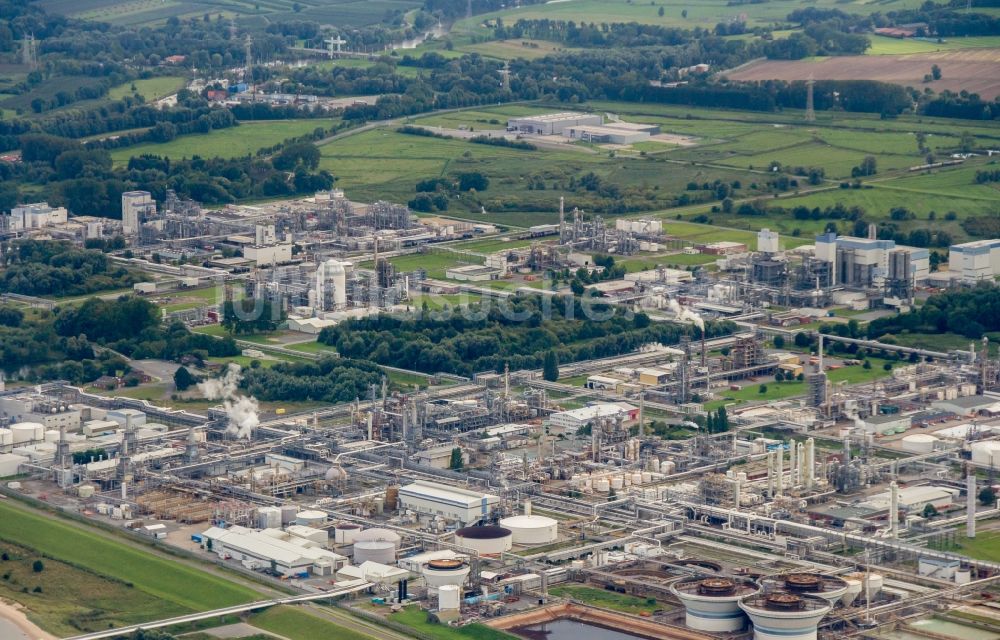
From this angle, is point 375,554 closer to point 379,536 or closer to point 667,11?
point 379,536

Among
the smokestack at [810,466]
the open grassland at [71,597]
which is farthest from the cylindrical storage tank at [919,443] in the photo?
the open grassland at [71,597]

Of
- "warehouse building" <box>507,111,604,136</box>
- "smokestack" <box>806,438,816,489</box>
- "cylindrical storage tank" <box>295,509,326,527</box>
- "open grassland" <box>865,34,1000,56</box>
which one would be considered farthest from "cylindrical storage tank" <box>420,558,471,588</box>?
"open grassland" <box>865,34,1000,56</box>

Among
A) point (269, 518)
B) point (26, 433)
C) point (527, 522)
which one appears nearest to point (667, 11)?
point (26, 433)

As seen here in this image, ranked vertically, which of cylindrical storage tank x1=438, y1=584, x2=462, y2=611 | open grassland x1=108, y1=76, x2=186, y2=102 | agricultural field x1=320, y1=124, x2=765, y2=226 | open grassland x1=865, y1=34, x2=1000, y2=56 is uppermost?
open grassland x1=865, y1=34, x2=1000, y2=56

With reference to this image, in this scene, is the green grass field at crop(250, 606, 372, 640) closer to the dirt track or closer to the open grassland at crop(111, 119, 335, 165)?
the open grassland at crop(111, 119, 335, 165)

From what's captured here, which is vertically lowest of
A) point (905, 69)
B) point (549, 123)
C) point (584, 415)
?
point (584, 415)

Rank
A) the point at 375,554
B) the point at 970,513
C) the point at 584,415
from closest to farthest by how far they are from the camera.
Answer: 1. the point at 375,554
2. the point at 970,513
3. the point at 584,415

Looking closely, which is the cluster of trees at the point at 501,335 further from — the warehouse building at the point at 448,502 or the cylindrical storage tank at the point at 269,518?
the cylindrical storage tank at the point at 269,518

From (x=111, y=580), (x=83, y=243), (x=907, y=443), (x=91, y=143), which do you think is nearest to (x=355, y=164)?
(x=91, y=143)
